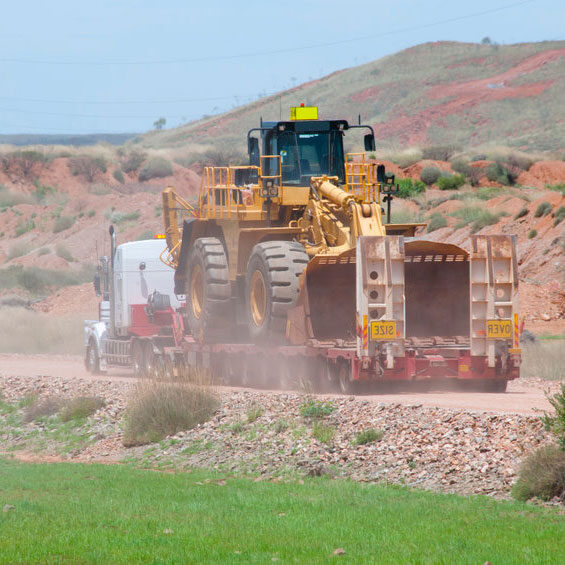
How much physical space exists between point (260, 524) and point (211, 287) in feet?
39.9

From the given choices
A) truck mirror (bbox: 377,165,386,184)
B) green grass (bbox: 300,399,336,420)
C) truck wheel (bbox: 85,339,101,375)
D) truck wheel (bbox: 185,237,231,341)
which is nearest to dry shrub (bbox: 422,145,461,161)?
truck wheel (bbox: 85,339,101,375)

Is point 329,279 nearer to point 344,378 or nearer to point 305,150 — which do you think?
point 344,378

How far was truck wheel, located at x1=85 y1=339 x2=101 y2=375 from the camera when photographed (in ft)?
101

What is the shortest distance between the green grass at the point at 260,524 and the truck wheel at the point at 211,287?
8.83 meters

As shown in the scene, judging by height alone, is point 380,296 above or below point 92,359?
above

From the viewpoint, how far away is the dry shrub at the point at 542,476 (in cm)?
1160

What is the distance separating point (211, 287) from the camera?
22750mm

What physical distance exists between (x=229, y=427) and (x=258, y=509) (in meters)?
5.76

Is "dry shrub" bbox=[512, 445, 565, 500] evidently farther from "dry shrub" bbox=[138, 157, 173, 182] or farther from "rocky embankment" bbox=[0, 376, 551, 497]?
"dry shrub" bbox=[138, 157, 173, 182]

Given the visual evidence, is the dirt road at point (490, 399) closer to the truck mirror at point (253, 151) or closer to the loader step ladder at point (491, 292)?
the loader step ladder at point (491, 292)

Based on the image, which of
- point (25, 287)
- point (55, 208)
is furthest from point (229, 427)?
point (55, 208)

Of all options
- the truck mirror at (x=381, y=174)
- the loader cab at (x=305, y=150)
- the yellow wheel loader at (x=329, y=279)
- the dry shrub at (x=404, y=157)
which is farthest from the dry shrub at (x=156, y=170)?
the truck mirror at (x=381, y=174)

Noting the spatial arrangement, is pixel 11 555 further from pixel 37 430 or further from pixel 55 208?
pixel 55 208

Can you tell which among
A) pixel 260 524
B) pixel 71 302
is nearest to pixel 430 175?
pixel 71 302
